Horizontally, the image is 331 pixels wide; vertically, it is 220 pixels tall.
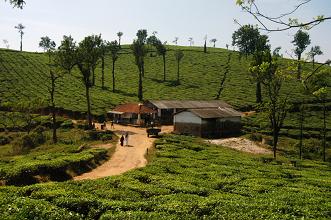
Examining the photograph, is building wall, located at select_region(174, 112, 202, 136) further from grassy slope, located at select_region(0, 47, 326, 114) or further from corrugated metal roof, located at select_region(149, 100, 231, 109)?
grassy slope, located at select_region(0, 47, 326, 114)

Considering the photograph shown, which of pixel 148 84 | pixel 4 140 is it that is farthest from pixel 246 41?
pixel 4 140

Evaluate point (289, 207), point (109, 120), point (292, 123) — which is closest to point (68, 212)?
point (289, 207)

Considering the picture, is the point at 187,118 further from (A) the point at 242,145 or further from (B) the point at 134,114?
(B) the point at 134,114

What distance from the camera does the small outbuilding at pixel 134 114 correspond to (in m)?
83.8

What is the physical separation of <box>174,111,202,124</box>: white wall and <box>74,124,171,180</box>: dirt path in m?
10.1

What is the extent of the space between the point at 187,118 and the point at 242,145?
1183 cm

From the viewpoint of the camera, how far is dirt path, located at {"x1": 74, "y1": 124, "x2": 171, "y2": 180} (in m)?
40.3

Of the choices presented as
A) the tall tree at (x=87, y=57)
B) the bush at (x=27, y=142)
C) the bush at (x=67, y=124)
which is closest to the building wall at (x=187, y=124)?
the tall tree at (x=87, y=57)

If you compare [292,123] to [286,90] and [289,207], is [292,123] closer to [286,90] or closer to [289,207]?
[286,90]

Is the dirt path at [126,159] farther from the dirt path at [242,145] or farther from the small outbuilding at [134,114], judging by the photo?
the small outbuilding at [134,114]

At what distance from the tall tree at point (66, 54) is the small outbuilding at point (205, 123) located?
72.9 feet

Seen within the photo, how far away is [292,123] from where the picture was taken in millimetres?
92250

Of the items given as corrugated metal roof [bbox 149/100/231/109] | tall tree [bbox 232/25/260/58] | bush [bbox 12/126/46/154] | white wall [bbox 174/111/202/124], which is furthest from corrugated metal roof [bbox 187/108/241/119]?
tall tree [bbox 232/25/260/58]

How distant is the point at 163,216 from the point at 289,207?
9425 millimetres
